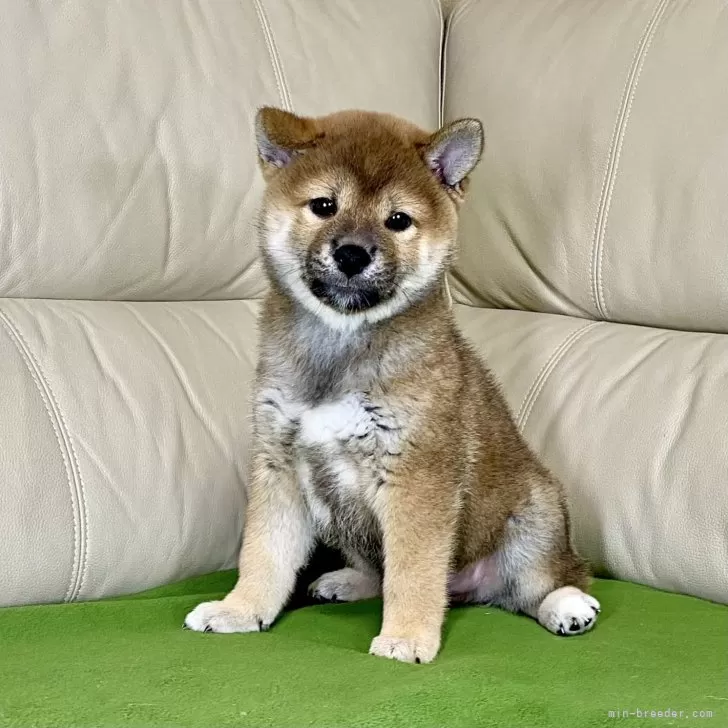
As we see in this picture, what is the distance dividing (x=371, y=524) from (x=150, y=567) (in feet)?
1.40

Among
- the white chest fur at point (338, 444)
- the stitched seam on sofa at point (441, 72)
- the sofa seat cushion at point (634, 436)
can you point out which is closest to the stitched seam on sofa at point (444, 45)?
the stitched seam on sofa at point (441, 72)

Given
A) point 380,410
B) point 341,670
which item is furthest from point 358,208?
point 341,670

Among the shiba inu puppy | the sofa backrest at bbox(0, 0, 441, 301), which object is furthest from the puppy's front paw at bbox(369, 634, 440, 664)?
the sofa backrest at bbox(0, 0, 441, 301)

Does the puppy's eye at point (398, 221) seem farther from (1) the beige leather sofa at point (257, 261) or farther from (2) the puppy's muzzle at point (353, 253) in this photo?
(1) the beige leather sofa at point (257, 261)

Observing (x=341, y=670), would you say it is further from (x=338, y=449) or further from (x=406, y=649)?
(x=338, y=449)

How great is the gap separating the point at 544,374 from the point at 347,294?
70 centimetres

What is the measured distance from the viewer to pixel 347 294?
4.90ft

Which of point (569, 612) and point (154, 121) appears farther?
point (154, 121)

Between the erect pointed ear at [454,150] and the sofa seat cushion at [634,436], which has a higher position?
the erect pointed ear at [454,150]

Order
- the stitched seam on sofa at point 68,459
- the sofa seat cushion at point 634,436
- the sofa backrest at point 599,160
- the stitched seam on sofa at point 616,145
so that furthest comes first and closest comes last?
the stitched seam on sofa at point 616,145, the sofa backrest at point 599,160, the sofa seat cushion at point 634,436, the stitched seam on sofa at point 68,459

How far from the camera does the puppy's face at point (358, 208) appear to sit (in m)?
1.48

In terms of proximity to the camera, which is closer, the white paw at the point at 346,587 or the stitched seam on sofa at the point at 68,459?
the stitched seam on sofa at the point at 68,459

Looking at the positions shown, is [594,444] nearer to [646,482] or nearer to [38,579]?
[646,482]

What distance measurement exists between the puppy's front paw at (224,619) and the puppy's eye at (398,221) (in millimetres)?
656
